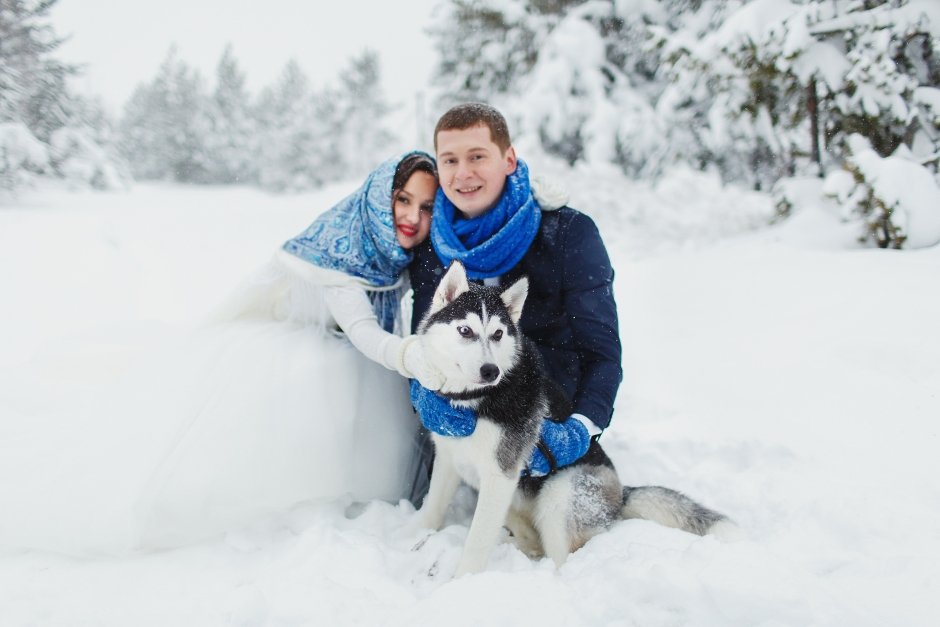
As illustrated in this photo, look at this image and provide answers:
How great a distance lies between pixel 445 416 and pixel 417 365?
0.90ft

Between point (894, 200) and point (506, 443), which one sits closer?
point (506, 443)

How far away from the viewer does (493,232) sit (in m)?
2.80

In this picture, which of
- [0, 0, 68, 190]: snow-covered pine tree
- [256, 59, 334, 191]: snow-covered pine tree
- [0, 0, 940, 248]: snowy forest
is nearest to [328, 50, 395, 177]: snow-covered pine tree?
[256, 59, 334, 191]: snow-covered pine tree

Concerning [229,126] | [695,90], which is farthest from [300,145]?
[695,90]

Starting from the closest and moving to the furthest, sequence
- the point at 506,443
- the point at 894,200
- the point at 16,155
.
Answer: the point at 506,443 < the point at 894,200 < the point at 16,155

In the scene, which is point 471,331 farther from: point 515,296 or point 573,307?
point 573,307

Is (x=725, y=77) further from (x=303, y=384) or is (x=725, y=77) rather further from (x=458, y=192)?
(x=303, y=384)

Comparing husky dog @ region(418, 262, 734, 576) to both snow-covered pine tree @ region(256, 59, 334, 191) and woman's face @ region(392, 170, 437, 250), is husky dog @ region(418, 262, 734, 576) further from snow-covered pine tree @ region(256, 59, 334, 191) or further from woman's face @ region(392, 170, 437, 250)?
snow-covered pine tree @ region(256, 59, 334, 191)

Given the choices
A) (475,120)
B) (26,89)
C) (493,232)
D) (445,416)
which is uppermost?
(26,89)

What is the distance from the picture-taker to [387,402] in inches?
126

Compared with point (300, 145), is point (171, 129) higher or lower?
higher

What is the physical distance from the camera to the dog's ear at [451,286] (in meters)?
2.38

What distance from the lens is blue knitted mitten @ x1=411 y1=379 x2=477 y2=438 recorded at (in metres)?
2.45

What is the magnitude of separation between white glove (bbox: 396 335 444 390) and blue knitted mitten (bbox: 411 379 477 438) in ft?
0.26
